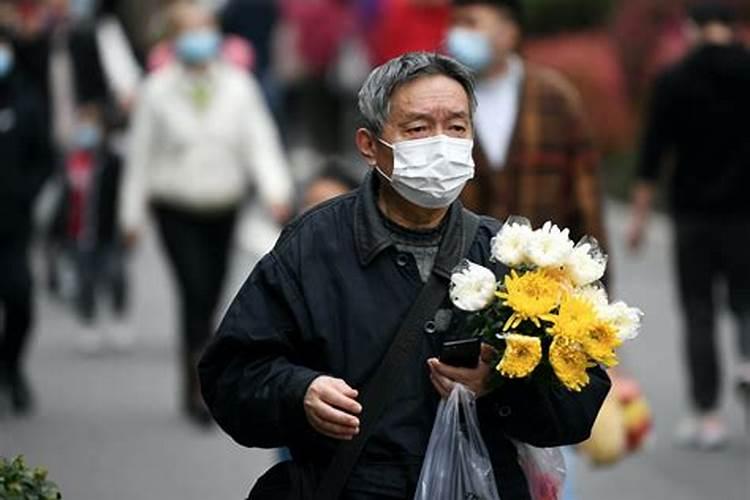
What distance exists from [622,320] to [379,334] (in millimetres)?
507

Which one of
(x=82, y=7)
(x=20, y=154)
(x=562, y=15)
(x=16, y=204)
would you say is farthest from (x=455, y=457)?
(x=82, y=7)

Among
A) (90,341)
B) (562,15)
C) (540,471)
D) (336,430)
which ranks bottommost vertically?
(90,341)

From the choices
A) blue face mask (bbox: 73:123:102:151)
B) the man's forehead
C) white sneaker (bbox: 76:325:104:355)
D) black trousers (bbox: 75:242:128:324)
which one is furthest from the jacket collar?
blue face mask (bbox: 73:123:102:151)

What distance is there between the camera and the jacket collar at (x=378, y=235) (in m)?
5.22

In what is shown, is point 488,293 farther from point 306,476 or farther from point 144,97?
point 144,97

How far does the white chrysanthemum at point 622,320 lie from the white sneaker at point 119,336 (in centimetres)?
956

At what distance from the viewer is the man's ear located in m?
5.39

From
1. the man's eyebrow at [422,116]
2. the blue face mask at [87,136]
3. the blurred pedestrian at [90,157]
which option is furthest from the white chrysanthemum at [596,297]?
the blue face mask at [87,136]

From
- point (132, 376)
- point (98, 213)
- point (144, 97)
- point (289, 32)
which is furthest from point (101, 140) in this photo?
point (289, 32)

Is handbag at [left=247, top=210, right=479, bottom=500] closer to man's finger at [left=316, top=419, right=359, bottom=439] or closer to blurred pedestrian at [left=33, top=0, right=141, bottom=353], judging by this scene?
man's finger at [left=316, top=419, right=359, bottom=439]

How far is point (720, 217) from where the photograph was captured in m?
11.5

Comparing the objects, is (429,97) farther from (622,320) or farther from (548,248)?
(622,320)

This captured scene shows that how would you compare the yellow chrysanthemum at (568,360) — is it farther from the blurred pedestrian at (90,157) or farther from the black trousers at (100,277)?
the black trousers at (100,277)

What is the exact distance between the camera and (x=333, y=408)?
4992 mm
